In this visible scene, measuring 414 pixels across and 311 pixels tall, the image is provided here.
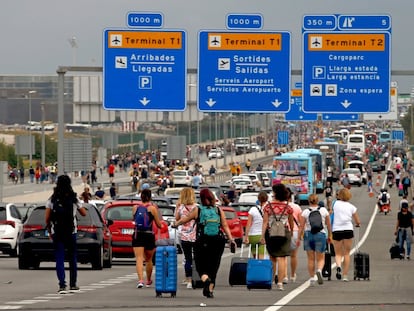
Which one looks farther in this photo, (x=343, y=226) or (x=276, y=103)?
(x=276, y=103)

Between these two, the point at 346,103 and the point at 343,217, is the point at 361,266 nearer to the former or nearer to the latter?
the point at 343,217

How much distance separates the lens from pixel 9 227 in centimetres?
3562

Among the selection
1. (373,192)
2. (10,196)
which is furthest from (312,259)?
(373,192)

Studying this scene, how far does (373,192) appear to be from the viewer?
9669cm

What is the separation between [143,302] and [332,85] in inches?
942

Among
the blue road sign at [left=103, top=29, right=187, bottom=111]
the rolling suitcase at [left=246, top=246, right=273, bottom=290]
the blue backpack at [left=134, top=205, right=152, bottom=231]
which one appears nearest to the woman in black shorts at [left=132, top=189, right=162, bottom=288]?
the blue backpack at [left=134, top=205, right=152, bottom=231]

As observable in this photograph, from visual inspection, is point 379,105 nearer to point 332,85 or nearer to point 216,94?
point 332,85

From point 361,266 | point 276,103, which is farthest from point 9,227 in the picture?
point 361,266

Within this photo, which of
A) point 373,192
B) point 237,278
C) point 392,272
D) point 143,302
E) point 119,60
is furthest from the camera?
point 373,192

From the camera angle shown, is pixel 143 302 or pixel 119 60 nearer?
pixel 143 302

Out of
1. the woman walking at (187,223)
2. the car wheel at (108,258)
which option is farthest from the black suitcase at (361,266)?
the car wheel at (108,258)

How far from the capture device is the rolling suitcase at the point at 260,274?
21.2 metres

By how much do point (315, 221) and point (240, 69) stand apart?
1719 centimetres

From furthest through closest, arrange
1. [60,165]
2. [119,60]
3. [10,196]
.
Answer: [10,196] < [119,60] < [60,165]
